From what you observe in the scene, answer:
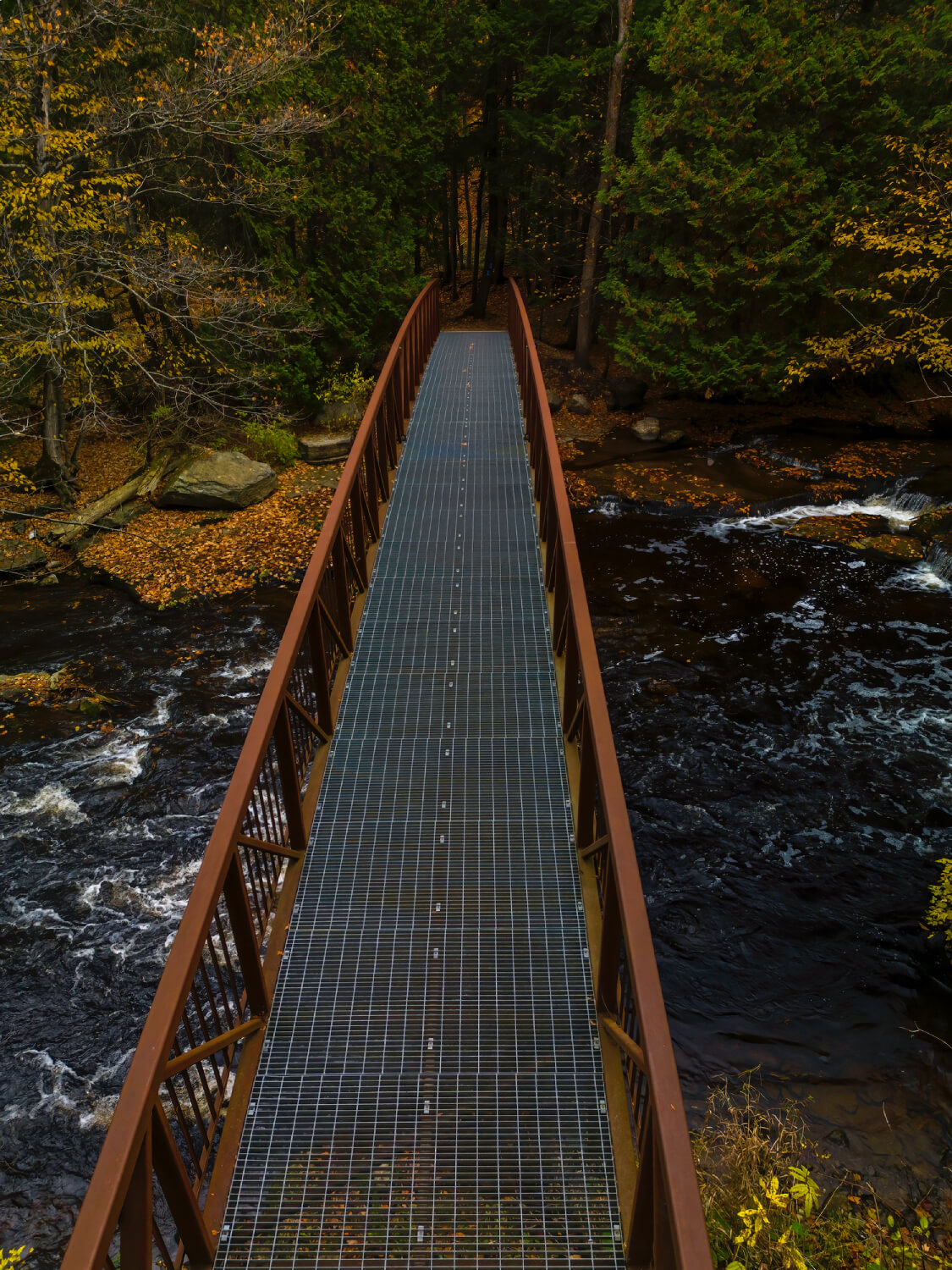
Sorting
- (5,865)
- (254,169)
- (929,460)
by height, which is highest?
(254,169)

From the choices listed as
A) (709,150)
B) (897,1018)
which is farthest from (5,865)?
(709,150)

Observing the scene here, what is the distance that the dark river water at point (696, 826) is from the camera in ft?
20.2

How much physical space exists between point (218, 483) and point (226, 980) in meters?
10.9

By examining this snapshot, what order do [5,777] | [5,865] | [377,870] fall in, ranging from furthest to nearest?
[5,777] < [5,865] < [377,870]

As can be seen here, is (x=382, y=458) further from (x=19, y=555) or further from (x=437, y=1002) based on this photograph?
(x=19, y=555)

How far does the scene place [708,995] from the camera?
6.93m

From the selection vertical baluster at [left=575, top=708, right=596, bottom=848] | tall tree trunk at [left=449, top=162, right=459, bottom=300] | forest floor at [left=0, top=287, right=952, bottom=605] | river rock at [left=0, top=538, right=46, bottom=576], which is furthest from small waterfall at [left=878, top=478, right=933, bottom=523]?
tall tree trunk at [left=449, top=162, right=459, bottom=300]

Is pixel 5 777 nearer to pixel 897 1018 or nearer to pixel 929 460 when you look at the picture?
pixel 897 1018

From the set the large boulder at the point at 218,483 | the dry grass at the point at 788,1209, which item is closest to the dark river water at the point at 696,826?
the dry grass at the point at 788,1209

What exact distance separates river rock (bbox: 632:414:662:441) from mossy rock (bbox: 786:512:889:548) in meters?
4.84

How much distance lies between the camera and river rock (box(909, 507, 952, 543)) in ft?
45.4

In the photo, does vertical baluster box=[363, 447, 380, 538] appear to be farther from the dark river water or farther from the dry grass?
the dry grass

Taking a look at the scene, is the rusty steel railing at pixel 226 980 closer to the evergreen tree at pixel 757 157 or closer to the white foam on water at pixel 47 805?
the white foam on water at pixel 47 805

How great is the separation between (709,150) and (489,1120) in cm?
1755
